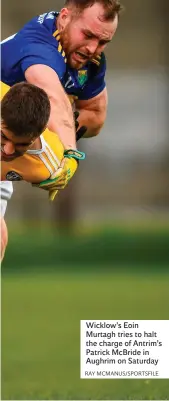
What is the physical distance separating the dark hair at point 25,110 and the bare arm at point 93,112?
441 mm

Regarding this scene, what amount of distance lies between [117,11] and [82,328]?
87cm

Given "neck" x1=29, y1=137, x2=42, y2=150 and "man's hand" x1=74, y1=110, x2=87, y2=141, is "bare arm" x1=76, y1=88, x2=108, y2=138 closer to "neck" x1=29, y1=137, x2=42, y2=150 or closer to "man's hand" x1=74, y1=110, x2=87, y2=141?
"man's hand" x1=74, y1=110, x2=87, y2=141

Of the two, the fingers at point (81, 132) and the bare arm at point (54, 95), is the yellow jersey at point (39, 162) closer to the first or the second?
the bare arm at point (54, 95)

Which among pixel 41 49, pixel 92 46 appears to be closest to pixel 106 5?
pixel 92 46

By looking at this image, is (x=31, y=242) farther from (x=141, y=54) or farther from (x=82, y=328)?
(x=82, y=328)

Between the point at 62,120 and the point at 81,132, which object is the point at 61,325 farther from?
the point at 62,120

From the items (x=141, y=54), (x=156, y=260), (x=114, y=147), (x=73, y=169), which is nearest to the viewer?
(x=73, y=169)

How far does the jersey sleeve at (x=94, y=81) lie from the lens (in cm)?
271

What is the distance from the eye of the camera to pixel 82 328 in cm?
260

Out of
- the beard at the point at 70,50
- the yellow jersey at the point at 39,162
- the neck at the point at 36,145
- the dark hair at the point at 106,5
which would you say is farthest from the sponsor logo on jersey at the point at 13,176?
the dark hair at the point at 106,5

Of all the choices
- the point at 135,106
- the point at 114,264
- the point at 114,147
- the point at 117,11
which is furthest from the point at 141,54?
the point at 114,264

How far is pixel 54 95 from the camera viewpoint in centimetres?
248

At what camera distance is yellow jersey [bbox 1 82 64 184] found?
2.42 m
